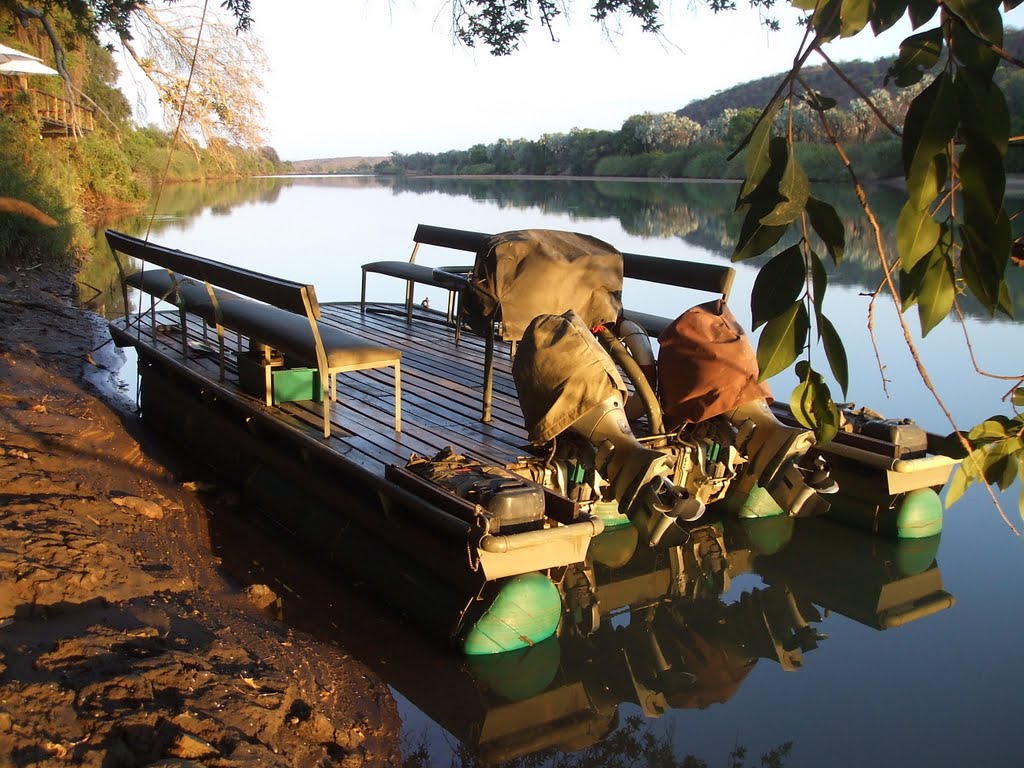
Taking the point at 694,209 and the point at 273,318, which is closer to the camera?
the point at 273,318

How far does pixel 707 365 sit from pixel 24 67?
6.75 metres

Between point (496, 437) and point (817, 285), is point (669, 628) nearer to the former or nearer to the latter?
point (496, 437)

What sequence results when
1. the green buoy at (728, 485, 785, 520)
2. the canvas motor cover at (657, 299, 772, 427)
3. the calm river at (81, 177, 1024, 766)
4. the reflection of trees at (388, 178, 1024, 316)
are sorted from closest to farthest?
the calm river at (81, 177, 1024, 766) < the canvas motor cover at (657, 299, 772, 427) < the green buoy at (728, 485, 785, 520) < the reflection of trees at (388, 178, 1024, 316)

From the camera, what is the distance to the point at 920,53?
100cm

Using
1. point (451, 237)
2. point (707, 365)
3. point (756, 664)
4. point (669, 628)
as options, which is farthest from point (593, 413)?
point (451, 237)

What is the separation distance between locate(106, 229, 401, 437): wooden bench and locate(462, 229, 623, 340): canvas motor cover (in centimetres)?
72

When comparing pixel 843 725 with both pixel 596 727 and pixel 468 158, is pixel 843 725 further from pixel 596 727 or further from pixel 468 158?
pixel 468 158

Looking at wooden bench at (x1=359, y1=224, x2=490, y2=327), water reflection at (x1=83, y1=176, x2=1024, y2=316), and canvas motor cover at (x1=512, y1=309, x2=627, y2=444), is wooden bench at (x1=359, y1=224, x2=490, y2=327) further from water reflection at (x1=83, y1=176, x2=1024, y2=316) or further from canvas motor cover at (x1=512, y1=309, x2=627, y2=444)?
canvas motor cover at (x1=512, y1=309, x2=627, y2=444)

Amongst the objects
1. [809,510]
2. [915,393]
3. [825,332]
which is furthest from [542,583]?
[915,393]

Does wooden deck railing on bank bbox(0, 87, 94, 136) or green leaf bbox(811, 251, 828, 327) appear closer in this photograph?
green leaf bbox(811, 251, 828, 327)

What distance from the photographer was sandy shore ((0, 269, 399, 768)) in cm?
332

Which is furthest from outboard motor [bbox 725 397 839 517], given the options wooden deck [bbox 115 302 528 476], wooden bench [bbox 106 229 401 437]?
wooden bench [bbox 106 229 401 437]

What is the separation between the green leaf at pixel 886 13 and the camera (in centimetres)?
103

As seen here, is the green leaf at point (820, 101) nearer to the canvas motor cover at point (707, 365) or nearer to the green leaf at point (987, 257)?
the green leaf at point (987, 257)
